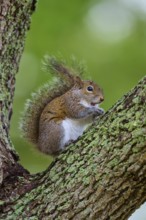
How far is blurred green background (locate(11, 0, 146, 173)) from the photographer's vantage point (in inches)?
234

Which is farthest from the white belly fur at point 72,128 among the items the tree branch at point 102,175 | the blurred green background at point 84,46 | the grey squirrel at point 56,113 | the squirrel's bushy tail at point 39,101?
the blurred green background at point 84,46

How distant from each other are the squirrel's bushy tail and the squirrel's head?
0.50ft

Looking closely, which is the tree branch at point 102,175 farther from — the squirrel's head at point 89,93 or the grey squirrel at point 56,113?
the squirrel's head at point 89,93

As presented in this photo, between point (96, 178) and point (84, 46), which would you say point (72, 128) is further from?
point (84, 46)

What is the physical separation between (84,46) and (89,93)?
2670 millimetres

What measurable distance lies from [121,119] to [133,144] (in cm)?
11

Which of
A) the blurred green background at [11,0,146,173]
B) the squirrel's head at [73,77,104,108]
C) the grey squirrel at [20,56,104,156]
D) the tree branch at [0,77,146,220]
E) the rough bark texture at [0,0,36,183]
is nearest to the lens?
the tree branch at [0,77,146,220]

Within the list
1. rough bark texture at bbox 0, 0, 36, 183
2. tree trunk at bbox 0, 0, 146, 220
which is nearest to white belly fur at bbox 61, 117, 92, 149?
rough bark texture at bbox 0, 0, 36, 183

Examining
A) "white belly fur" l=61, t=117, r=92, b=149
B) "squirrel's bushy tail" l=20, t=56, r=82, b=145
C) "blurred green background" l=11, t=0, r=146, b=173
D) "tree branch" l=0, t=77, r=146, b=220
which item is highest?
"blurred green background" l=11, t=0, r=146, b=173

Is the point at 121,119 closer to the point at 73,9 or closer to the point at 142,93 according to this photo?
the point at 142,93

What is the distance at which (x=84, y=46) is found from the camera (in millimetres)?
6004

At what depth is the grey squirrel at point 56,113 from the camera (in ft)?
10.0

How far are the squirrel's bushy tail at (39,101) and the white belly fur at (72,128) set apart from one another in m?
0.12

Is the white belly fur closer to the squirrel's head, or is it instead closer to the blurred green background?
the squirrel's head
